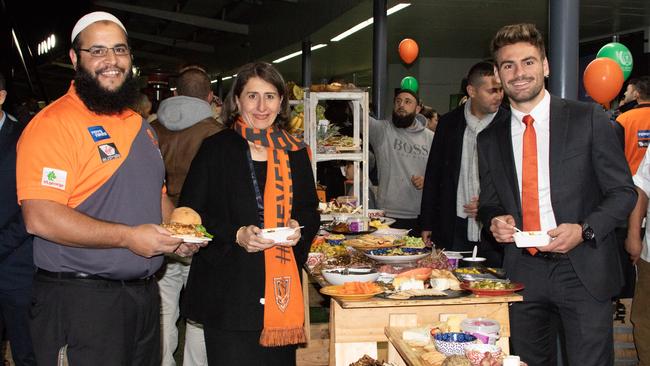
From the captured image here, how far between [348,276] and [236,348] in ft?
1.87

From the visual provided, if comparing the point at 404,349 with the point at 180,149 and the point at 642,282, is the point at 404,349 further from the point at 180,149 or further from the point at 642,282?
the point at 180,149

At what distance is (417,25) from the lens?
15.4 m

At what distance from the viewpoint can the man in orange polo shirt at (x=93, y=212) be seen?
2.39 metres

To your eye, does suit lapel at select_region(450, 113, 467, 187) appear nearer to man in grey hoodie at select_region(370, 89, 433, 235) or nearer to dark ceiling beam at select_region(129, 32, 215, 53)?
man in grey hoodie at select_region(370, 89, 433, 235)

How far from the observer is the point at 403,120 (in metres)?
5.98

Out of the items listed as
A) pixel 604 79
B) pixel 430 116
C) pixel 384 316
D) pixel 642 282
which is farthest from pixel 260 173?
A: pixel 430 116

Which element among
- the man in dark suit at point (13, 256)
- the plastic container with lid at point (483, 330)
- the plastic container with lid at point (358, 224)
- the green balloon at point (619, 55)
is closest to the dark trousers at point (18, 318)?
the man in dark suit at point (13, 256)

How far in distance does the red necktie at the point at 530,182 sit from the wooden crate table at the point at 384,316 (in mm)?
304

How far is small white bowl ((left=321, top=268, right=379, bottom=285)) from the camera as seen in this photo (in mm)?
3229

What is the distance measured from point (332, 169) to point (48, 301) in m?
5.48

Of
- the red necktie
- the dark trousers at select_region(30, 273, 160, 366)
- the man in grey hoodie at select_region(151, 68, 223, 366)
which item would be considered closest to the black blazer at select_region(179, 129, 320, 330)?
the dark trousers at select_region(30, 273, 160, 366)

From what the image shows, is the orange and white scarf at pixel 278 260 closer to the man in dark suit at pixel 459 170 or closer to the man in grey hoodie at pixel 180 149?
the man in grey hoodie at pixel 180 149

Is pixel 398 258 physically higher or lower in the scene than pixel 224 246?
lower

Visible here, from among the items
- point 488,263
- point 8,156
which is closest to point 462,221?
point 488,263
